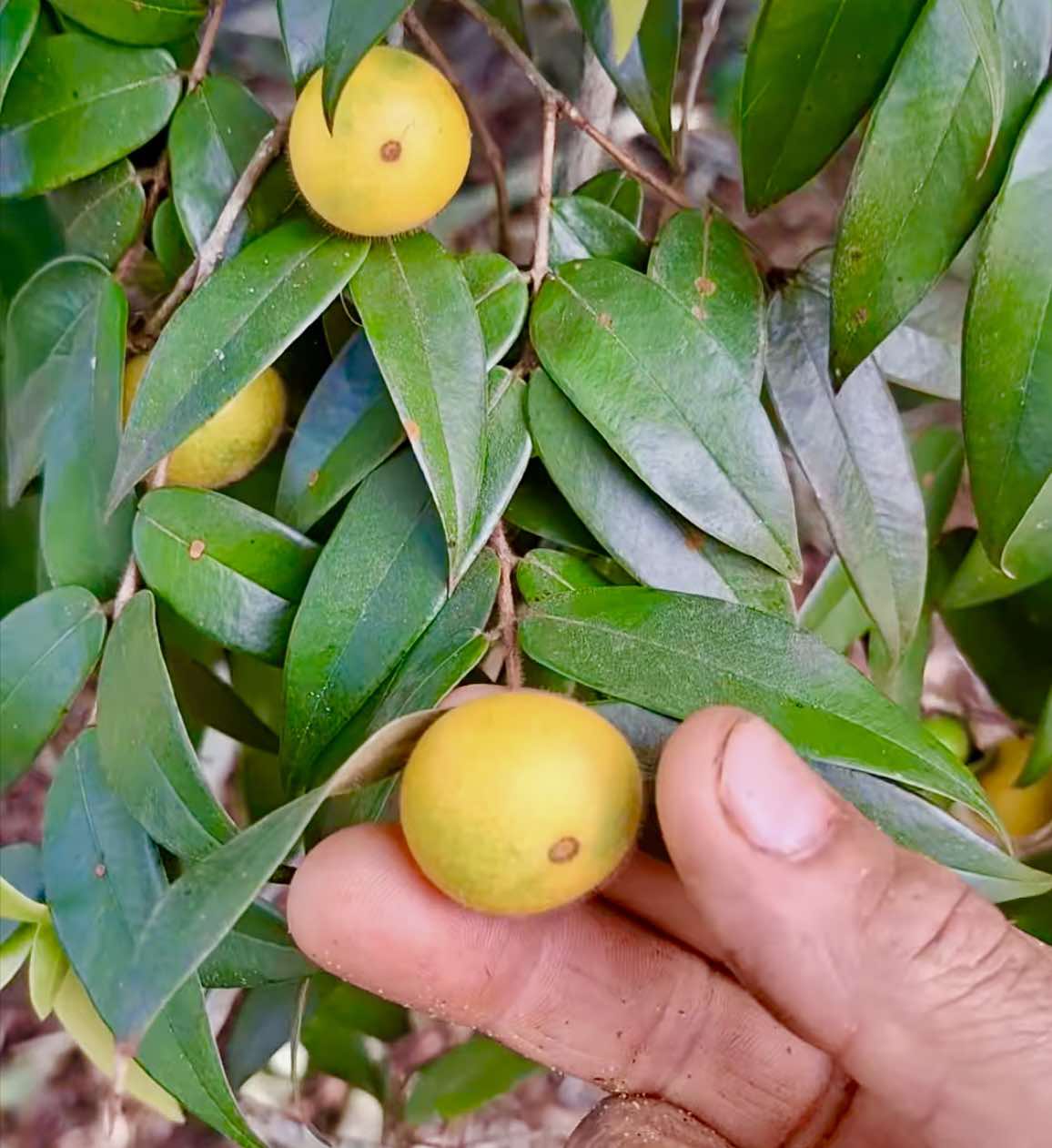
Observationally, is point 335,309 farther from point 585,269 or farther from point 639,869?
point 639,869

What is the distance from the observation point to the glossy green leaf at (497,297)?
62cm

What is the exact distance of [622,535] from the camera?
2.01ft

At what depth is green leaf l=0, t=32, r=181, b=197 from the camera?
2.23 feet

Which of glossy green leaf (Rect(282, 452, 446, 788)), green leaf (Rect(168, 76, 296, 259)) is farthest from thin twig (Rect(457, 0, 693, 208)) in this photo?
glossy green leaf (Rect(282, 452, 446, 788))

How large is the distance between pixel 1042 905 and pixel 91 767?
24.4 inches

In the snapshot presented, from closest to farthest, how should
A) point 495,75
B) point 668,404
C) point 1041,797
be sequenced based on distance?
point 668,404, point 1041,797, point 495,75

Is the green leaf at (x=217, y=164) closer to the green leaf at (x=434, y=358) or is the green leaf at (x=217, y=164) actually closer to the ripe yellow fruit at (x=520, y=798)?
the green leaf at (x=434, y=358)

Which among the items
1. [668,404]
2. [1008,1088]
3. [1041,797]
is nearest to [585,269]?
[668,404]

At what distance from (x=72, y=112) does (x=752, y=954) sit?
22.8 inches

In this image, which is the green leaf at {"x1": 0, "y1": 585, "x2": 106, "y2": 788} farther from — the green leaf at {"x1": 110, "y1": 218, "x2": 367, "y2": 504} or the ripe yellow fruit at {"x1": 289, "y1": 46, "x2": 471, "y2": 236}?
the ripe yellow fruit at {"x1": 289, "y1": 46, "x2": 471, "y2": 236}

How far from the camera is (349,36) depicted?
50 centimetres

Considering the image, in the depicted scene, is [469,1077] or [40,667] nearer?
[40,667]

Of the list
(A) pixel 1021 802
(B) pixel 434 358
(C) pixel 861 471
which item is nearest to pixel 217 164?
(B) pixel 434 358

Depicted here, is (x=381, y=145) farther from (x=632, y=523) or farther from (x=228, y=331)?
(x=632, y=523)
